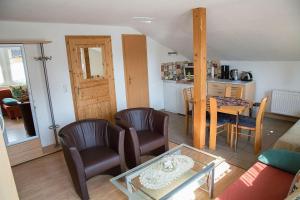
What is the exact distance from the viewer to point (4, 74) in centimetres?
291

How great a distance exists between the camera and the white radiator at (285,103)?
4.03m

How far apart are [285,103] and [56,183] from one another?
424cm

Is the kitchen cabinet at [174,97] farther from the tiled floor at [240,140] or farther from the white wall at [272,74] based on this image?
the white wall at [272,74]

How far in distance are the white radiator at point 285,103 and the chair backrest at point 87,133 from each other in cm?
347

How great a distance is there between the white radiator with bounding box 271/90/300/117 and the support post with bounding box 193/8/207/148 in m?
2.06

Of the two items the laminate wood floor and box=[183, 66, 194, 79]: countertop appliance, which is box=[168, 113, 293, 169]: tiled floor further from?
box=[183, 66, 194, 79]: countertop appliance

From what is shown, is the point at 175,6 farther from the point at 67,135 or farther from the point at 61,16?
the point at 67,135

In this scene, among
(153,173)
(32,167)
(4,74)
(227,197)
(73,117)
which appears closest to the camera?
(227,197)

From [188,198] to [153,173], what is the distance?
0.51 metres

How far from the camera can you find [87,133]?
2775 mm

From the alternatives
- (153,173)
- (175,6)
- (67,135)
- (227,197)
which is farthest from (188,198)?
(175,6)

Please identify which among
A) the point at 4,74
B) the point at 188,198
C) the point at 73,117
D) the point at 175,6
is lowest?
the point at 188,198

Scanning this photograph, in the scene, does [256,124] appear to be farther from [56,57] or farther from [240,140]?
[56,57]

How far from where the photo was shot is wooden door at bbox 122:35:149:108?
14.6 feet
